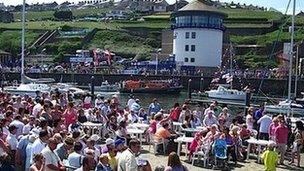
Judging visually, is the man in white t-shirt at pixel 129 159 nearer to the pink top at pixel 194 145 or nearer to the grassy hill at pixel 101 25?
the pink top at pixel 194 145

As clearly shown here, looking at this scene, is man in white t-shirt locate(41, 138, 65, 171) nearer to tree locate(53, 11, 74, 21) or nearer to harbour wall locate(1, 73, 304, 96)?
harbour wall locate(1, 73, 304, 96)

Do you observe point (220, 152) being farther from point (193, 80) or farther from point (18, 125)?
point (193, 80)

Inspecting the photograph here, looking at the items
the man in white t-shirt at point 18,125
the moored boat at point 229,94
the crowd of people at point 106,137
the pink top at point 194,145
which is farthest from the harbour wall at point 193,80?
the man in white t-shirt at point 18,125

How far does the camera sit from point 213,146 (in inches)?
623

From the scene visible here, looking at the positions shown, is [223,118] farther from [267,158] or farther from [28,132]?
[28,132]

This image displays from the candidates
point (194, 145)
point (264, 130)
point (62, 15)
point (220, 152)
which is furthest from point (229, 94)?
point (62, 15)

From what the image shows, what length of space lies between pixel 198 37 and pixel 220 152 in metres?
72.3

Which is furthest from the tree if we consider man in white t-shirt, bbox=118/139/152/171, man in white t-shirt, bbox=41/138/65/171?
man in white t-shirt, bbox=118/139/152/171

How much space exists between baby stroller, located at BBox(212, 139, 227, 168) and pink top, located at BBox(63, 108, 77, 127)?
4920 mm

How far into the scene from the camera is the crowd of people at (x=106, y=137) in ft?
33.4

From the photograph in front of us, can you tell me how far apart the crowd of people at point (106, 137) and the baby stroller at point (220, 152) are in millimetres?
42

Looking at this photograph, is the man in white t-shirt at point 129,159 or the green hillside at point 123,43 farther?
the green hillside at point 123,43

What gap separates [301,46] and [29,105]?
254 ft

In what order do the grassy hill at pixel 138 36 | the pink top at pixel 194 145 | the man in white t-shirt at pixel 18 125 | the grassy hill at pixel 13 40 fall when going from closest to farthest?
the man in white t-shirt at pixel 18 125
the pink top at pixel 194 145
the grassy hill at pixel 138 36
the grassy hill at pixel 13 40
